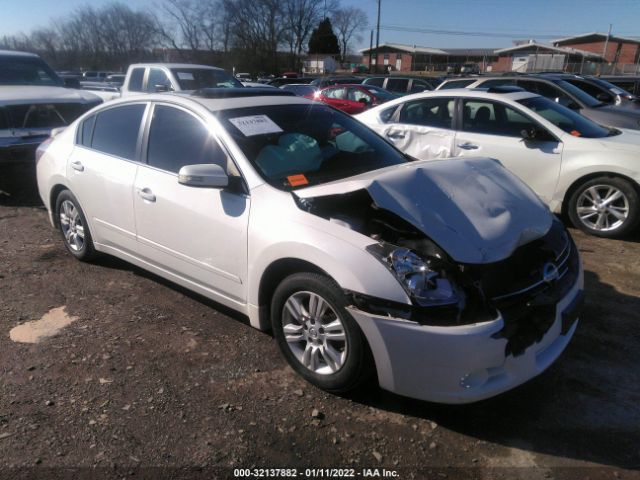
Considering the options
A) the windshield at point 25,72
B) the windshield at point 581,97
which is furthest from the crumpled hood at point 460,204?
the windshield at point 25,72

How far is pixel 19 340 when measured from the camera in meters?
3.50

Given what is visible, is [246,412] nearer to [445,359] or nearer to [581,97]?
[445,359]

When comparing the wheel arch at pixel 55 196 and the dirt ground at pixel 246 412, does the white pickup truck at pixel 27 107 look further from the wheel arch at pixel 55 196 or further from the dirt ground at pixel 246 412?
the dirt ground at pixel 246 412

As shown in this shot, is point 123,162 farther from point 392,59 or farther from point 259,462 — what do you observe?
point 392,59

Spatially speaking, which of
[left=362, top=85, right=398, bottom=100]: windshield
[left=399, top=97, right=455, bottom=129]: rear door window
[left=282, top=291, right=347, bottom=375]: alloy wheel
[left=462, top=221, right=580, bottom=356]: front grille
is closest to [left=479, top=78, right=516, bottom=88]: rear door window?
[left=362, top=85, right=398, bottom=100]: windshield

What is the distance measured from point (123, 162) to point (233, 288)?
5.02 feet

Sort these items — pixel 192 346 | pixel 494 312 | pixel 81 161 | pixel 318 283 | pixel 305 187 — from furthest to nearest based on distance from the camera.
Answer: pixel 81 161 → pixel 192 346 → pixel 305 187 → pixel 318 283 → pixel 494 312

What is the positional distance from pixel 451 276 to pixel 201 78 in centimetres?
958

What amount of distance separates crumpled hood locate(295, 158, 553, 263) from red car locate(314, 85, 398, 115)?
12.2 meters

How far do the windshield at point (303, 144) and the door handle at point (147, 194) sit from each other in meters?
0.77

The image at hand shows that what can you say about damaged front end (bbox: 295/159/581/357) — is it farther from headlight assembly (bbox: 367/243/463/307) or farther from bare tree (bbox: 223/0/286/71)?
bare tree (bbox: 223/0/286/71)

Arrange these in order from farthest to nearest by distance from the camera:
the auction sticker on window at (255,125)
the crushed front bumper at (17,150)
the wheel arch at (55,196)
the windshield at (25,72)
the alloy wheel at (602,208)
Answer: the windshield at (25,72) < the crushed front bumper at (17,150) < the alloy wheel at (602,208) < the wheel arch at (55,196) < the auction sticker on window at (255,125)

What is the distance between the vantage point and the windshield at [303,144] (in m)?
3.26

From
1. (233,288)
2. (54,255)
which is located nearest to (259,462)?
(233,288)
